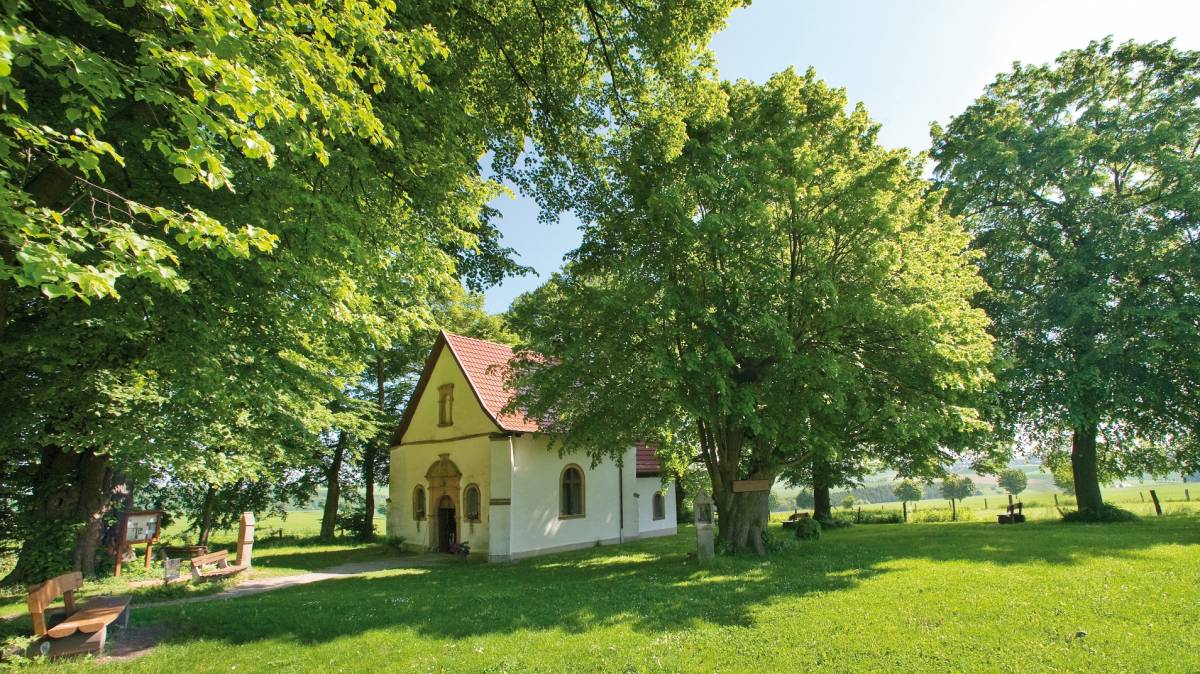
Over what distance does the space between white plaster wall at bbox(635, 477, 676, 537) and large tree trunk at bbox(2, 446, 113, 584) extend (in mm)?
17149

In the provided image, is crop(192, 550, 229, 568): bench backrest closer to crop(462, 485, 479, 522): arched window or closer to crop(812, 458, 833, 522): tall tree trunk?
crop(462, 485, 479, 522): arched window

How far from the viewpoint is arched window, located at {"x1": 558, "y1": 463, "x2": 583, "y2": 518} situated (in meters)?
21.0

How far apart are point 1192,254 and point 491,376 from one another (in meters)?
23.2

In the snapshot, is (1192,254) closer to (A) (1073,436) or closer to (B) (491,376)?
(A) (1073,436)

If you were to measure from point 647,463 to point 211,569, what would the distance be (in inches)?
618

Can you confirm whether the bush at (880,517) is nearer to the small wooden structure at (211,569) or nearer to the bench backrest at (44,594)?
the small wooden structure at (211,569)

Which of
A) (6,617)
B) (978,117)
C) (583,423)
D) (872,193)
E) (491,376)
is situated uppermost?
(978,117)

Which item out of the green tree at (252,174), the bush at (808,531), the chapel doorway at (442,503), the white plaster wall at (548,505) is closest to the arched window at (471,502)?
the chapel doorway at (442,503)

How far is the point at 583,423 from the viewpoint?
49.1 feet

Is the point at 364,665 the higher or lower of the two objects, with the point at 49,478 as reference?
lower

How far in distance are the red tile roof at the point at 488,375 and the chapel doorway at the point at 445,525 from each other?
409 centimetres

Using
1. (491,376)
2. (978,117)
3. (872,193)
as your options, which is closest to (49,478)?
(491,376)

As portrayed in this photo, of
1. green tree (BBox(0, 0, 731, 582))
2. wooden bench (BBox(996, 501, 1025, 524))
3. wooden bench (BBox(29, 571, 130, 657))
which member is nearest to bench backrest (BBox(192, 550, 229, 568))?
green tree (BBox(0, 0, 731, 582))

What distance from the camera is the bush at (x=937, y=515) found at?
27578 mm
